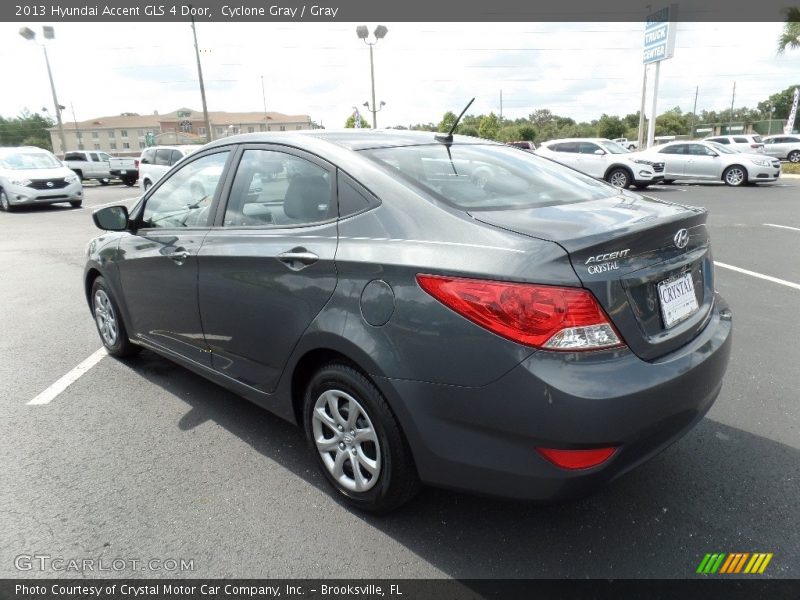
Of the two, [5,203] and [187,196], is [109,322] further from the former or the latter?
[5,203]

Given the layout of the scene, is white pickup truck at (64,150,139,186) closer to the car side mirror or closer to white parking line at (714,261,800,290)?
the car side mirror

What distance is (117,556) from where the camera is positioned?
7.58 feet

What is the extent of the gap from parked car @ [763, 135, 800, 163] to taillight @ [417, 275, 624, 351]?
1361 inches

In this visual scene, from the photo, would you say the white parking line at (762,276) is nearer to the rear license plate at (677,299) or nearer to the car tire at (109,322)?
the rear license plate at (677,299)

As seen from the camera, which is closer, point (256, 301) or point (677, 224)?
point (677, 224)

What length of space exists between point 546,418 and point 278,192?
1727mm

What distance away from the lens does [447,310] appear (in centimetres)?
199

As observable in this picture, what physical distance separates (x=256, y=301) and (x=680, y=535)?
2118 mm

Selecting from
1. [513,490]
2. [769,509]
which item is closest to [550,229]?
[513,490]

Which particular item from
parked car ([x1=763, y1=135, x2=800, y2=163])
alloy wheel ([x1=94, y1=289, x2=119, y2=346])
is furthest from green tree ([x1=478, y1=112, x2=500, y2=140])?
alloy wheel ([x1=94, y1=289, x2=119, y2=346])

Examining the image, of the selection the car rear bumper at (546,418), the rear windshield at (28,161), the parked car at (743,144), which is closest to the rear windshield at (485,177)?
the car rear bumper at (546,418)

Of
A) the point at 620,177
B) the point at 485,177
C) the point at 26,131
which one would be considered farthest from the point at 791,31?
the point at 26,131

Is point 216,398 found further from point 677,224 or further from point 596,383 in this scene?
point 677,224

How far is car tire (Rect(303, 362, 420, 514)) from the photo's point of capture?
2250 millimetres
